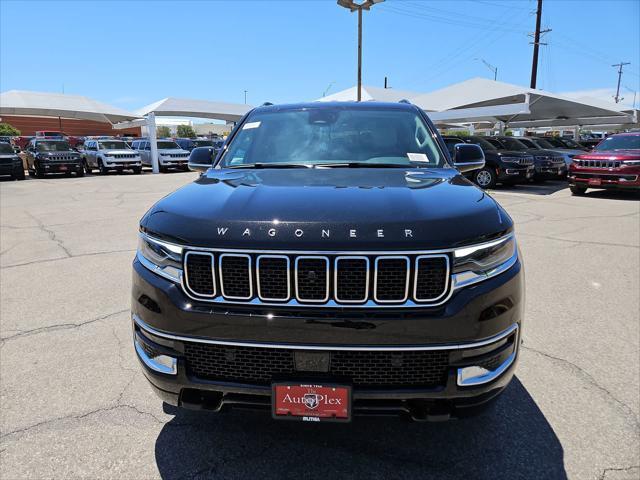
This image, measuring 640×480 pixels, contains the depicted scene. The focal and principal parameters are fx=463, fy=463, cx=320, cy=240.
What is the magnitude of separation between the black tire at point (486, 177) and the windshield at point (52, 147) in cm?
1787

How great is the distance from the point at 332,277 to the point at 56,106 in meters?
38.7

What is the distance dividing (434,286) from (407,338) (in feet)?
0.77

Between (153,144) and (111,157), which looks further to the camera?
(153,144)

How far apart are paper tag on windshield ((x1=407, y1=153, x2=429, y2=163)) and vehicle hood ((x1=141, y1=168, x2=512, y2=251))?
0.69 m

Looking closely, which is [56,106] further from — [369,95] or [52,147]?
[369,95]

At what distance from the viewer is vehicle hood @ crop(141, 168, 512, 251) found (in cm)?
185

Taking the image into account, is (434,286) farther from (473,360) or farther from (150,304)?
(150,304)

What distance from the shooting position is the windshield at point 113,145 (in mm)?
23219

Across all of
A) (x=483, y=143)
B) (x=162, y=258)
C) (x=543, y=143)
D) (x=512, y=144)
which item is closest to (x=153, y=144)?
(x=483, y=143)

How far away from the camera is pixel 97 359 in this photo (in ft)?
11.1

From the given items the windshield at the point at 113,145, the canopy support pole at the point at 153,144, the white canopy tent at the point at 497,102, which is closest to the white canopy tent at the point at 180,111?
the canopy support pole at the point at 153,144

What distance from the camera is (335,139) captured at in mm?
3375

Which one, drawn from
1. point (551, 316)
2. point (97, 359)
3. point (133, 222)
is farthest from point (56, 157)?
point (551, 316)

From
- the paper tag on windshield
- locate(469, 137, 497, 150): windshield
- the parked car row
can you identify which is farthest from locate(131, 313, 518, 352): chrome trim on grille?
locate(469, 137, 497, 150): windshield
